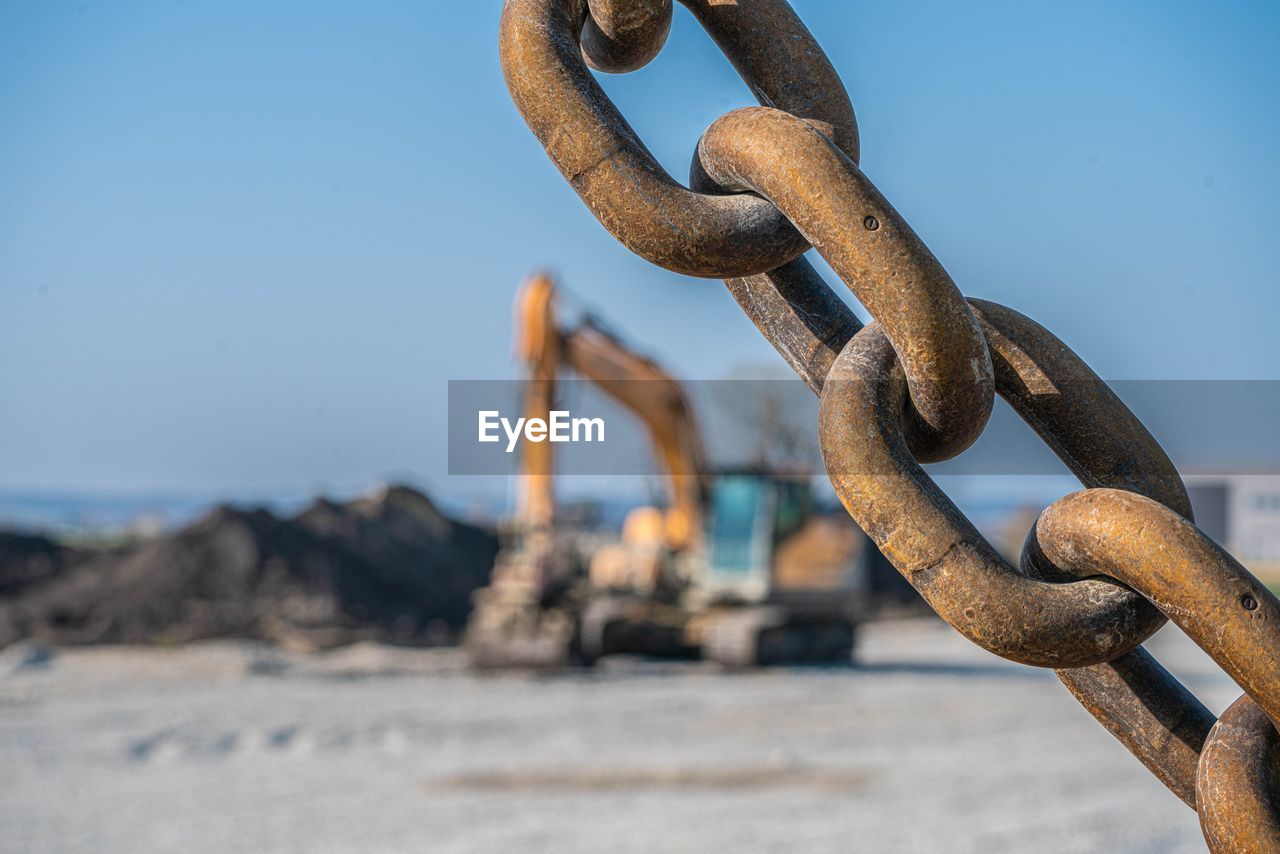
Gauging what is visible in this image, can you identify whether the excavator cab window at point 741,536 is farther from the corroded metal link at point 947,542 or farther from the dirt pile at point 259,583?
the corroded metal link at point 947,542

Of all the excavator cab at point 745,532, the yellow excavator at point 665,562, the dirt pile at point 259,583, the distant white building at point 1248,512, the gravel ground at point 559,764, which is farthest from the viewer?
the distant white building at point 1248,512

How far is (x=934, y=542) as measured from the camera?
3.38 feet

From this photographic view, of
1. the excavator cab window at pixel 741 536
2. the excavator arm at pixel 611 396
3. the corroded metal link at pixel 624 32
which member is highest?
the corroded metal link at pixel 624 32

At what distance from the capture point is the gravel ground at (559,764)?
9.08 m

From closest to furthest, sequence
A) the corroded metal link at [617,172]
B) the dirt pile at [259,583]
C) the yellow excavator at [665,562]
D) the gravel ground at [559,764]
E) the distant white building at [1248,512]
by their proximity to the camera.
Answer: the corroded metal link at [617,172] < the gravel ground at [559,764] < the yellow excavator at [665,562] < the dirt pile at [259,583] < the distant white building at [1248,512]

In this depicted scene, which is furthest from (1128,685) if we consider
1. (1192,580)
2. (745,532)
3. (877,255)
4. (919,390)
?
(745,532)

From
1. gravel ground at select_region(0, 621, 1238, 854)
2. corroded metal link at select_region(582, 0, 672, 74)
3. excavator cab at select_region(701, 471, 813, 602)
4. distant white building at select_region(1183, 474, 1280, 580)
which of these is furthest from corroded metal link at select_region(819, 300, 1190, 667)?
distant white building at select_region(1183, 474, 1280, 580)

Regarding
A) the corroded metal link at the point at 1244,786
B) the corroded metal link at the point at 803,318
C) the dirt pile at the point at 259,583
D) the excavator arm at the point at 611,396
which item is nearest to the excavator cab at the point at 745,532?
the excavator arm at the point at 611,396

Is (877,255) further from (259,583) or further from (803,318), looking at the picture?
(259,583)

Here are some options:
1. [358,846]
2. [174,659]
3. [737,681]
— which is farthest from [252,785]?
[174,659]

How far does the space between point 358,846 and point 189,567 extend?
18.1 meters

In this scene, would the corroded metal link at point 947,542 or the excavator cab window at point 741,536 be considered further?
the excavator cab window at point 741,536

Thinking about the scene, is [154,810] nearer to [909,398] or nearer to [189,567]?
[909,398]

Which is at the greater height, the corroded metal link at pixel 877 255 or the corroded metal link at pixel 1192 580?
the corroded metal link at pixel 877 255
